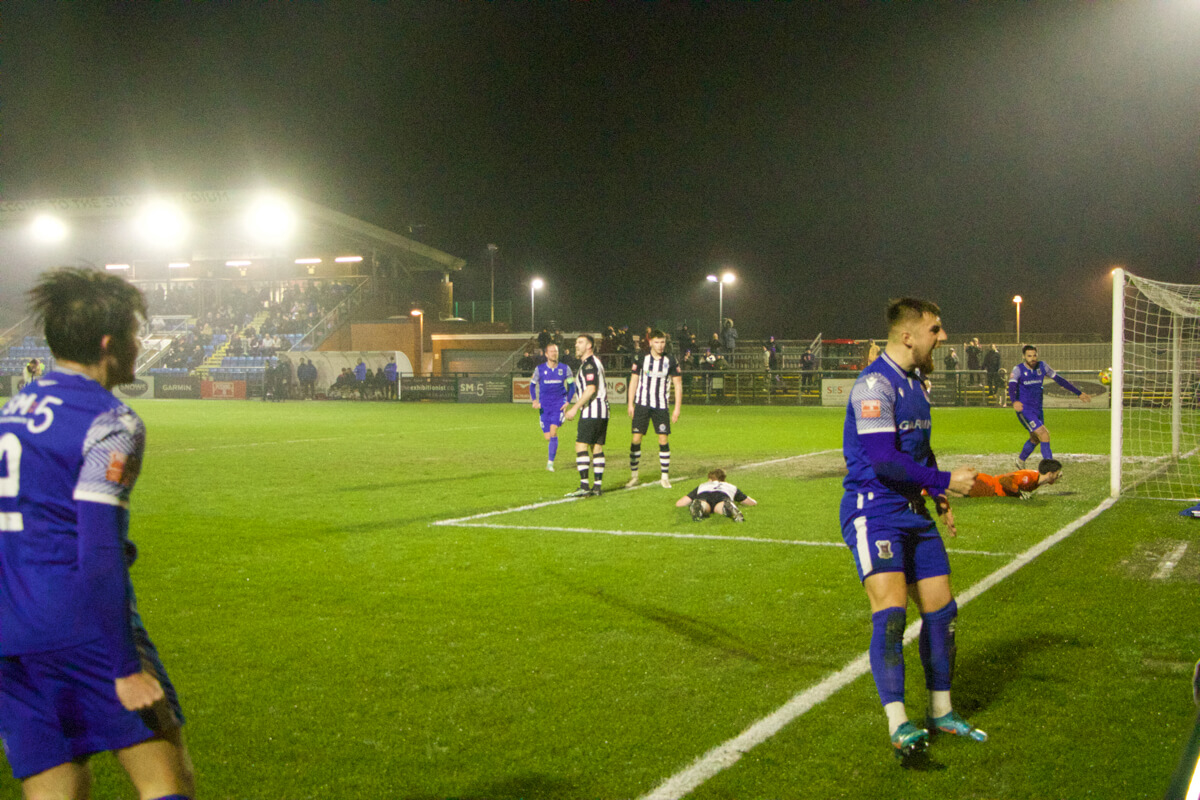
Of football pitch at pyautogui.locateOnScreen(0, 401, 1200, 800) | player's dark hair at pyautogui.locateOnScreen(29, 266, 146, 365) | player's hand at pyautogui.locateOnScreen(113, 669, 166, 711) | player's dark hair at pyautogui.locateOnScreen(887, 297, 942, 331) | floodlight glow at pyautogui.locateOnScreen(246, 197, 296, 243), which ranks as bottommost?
football pitch at pyautogui.locateOnScreen(0, 401, 1200, 800)

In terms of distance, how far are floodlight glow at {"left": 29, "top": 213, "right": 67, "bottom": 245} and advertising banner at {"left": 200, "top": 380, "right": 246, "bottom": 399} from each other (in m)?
15.1

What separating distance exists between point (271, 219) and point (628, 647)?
156ft

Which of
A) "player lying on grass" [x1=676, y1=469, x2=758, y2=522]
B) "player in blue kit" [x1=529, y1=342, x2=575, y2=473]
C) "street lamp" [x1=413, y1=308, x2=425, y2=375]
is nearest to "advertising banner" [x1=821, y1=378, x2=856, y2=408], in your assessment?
"player in blue kit" [x1=529, y1=342, x2=575, y2=473]

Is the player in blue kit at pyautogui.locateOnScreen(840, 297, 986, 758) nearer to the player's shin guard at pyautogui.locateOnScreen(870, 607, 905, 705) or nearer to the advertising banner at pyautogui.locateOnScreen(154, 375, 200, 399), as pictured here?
A: the player's shin guard at pyautogui.locateOnScreen(870, 607, 905, 705)

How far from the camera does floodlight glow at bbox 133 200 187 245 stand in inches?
1896

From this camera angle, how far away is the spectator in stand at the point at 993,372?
3431 cm

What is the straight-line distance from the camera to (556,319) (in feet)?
239

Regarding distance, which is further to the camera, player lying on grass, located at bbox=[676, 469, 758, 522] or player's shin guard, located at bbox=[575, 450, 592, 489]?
player's shin guard, located at bbox=[575, 450, 592, 489]

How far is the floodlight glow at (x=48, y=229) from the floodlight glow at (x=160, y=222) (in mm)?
3890

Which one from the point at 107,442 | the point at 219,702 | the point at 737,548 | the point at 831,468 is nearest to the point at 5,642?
the point at 107,442

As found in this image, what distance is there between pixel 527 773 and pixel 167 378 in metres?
47.4

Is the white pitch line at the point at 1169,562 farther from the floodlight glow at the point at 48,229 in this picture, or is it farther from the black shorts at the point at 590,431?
the floodlight glow at the point at 48,229

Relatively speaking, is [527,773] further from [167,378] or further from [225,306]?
[225,306]

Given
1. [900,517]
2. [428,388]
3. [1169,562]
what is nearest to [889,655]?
[900,517]
